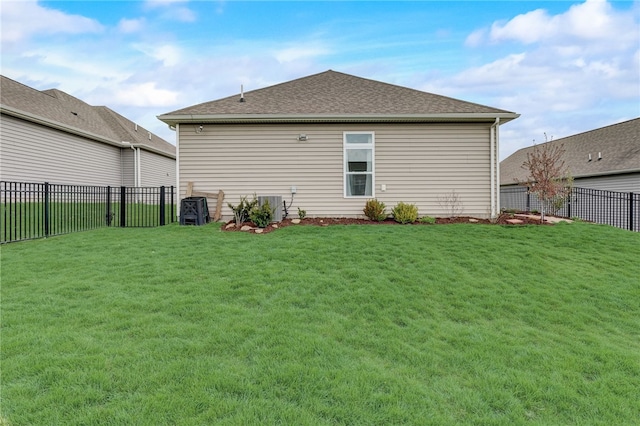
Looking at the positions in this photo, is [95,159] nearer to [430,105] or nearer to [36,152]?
[36,152]

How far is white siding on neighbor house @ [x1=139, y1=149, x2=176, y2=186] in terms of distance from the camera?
17.6 metres

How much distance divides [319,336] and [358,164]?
23.9 ft

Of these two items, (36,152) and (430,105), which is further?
(36,152)

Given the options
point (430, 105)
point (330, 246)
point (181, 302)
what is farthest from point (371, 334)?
point (430, 105)

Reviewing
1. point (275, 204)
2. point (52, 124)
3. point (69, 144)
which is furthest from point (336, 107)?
point (69, 144)

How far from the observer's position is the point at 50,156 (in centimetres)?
1260

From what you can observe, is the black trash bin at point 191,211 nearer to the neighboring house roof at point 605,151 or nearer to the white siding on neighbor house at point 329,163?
the white siding on neighbor house at point 329,163

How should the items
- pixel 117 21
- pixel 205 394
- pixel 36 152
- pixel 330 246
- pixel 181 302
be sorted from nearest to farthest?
pixel 205 394 < pixel 181 302 < pixel 330 246 < pixel 117 21 < pixel 36 152

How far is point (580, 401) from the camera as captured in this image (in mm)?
2371

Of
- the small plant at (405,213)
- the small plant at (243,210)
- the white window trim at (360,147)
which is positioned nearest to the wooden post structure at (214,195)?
the small plant at (243,210)

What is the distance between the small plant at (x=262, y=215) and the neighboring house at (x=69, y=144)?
8405mm

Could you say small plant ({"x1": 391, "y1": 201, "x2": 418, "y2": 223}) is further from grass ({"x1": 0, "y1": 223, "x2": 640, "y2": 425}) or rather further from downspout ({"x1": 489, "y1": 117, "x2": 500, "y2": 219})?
grass ({"x1": 0, "y1": 223, "x2": 640, "y2": 425})

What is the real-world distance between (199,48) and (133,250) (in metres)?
9.12

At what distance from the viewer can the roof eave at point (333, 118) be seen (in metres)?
9.31
